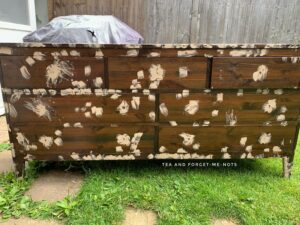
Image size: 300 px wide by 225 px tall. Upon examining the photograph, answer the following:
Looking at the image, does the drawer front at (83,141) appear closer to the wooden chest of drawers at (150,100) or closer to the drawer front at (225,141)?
the wooden chest of drawers at (150,100)

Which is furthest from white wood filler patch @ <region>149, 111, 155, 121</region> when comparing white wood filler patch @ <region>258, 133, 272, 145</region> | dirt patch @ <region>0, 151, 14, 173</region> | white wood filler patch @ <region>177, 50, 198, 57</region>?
dirt patch @ <region>0, 151, 14, 173</region>

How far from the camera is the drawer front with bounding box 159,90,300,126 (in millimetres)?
1621

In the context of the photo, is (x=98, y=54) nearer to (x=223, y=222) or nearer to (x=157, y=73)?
(x=157, y=73)

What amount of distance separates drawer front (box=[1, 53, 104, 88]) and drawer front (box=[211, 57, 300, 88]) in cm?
77

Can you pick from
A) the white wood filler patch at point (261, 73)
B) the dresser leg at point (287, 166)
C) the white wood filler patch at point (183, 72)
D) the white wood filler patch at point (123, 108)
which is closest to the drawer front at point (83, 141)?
the white wood filler patch at point (123, 108)

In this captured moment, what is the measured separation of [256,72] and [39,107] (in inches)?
56.8

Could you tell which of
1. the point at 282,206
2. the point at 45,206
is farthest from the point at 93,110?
the point at 282,206

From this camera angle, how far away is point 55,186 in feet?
5.63

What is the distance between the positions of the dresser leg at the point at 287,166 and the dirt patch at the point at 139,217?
3.52 feet

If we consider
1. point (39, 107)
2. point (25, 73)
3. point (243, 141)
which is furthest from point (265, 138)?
point (25, 73)

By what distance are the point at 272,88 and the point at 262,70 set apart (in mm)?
151

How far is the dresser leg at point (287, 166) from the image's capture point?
1796 mm

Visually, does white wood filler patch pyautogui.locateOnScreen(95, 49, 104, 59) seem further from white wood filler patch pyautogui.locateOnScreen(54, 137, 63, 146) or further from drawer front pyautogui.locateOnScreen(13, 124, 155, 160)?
white wood filler patch pyautogui.locateOnScreen(54, 137, 63, 146)

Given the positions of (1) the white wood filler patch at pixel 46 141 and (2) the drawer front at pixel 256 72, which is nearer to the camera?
(2) the drawer front at pixel 256 72
